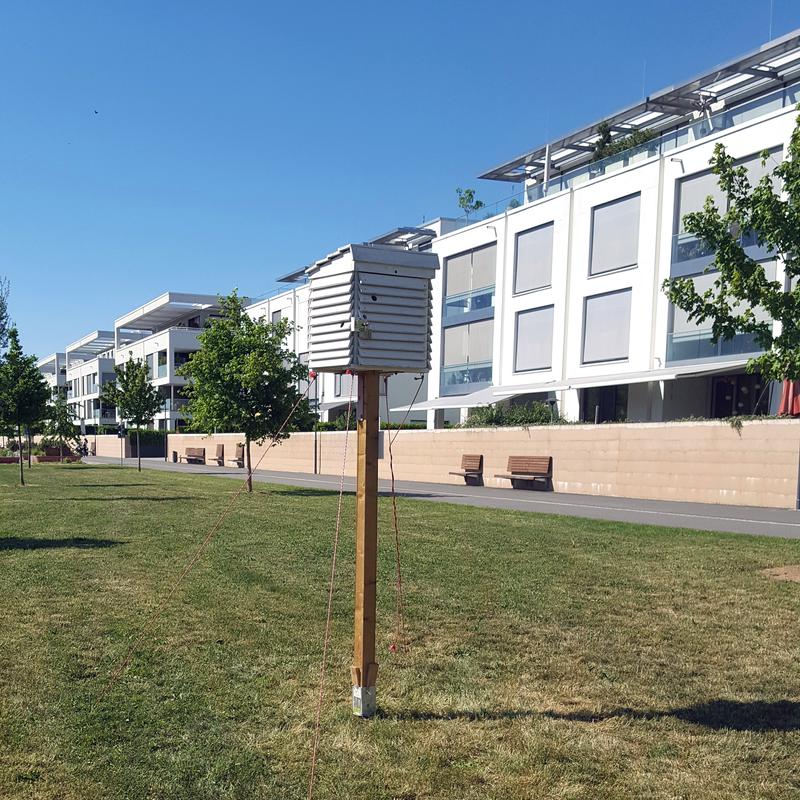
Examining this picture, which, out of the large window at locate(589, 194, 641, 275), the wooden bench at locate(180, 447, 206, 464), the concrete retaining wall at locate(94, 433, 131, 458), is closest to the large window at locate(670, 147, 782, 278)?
the large window at locate(589, 194, 641, 275)

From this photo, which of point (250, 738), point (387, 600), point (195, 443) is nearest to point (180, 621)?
point (387, 600)

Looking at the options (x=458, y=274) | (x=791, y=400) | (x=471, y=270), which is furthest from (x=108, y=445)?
(x=791, y=400)

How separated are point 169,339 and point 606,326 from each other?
48446mm

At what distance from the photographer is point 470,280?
119ft

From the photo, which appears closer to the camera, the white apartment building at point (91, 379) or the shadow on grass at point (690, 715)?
the shadow on grass at point (690, 715)

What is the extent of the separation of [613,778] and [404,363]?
2.29 m

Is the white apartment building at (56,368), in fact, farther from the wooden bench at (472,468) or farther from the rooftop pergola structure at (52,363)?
the wooden bench at (472,468)

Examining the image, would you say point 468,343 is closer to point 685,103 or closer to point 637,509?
point 685,103

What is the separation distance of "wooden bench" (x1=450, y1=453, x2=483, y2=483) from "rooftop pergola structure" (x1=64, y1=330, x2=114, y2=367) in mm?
81722

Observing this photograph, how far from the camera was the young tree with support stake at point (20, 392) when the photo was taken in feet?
84.3

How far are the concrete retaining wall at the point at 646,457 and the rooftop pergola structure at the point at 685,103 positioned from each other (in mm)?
14526

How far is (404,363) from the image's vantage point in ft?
14.4

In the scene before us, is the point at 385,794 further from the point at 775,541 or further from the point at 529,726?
the point at 775,541

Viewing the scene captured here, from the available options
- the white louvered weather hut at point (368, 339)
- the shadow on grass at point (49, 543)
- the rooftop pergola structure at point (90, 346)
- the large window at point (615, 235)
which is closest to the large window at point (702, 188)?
the large window at point (615, 235)
